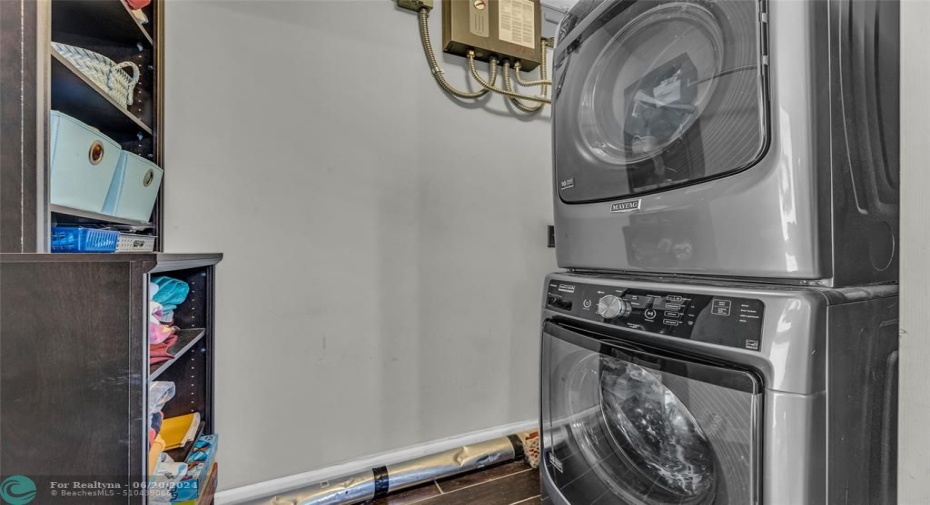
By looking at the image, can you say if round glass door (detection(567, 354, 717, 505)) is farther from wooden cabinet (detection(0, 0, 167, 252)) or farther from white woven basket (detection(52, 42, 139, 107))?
white woven basket (detection(52, 42, 139, 107))

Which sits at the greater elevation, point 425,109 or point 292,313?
point 425,109


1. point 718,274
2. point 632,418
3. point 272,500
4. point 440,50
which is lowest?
point 272,500

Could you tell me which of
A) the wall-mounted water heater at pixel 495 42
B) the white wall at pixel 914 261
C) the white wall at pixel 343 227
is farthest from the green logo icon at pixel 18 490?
the wall-mounted water heater at pixel 495 42

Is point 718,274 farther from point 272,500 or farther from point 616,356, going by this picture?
point 272,500

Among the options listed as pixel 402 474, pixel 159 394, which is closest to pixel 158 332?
pixel 159 394

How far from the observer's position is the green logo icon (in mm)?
663

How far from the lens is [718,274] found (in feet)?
2.40

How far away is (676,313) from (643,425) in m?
0.31

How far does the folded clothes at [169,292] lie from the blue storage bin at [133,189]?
19 cm

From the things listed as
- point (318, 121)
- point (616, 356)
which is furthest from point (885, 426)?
point (318, 121)

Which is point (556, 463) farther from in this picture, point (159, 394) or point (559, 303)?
point (159, 394)

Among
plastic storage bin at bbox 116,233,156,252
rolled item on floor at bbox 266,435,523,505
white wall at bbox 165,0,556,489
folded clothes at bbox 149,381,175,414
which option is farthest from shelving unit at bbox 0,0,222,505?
rolled item on floor at bbox 266,435,523,505

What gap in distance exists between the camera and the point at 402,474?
59.0 inches

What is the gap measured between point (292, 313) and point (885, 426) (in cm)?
160
